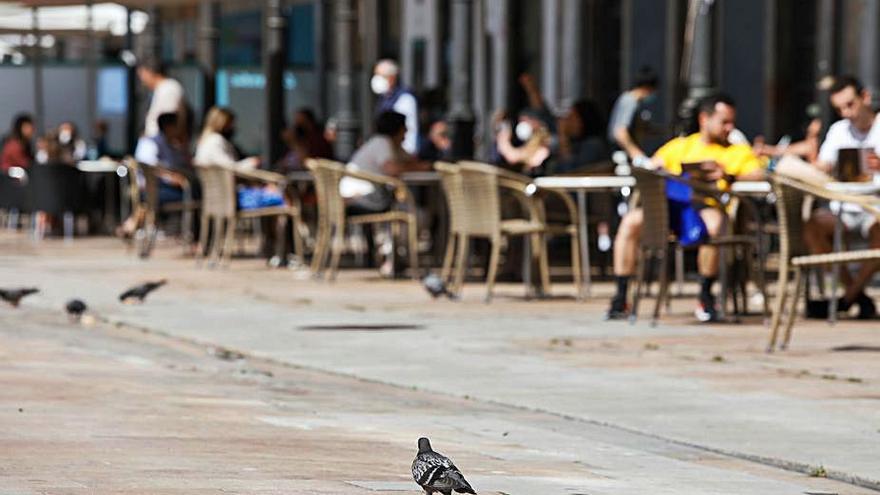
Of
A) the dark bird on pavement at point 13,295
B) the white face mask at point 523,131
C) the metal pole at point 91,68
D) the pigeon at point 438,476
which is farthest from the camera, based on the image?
the metal pole at point 91,68

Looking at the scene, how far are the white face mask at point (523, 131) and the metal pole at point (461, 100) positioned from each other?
1.41 ft

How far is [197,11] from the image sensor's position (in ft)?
100

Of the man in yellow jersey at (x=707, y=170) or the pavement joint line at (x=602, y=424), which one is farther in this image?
the man in yellow jersey at (x=707, y=170)

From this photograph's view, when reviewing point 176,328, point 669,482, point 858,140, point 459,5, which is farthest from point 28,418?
point 459,5

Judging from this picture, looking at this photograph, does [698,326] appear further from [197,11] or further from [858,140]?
[197,11]

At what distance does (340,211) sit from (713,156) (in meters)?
4.39

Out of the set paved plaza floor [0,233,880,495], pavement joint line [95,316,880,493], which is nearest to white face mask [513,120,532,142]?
paved plaza floor [0,233,880,495]

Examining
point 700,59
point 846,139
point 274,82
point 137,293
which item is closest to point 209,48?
point 274,82

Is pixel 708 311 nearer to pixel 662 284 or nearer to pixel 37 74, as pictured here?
pixel 662 284

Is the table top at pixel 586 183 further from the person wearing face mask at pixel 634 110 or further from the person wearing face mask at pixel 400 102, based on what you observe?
the person wearing face mask at pixel 400 102

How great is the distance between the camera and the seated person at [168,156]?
2242 cm

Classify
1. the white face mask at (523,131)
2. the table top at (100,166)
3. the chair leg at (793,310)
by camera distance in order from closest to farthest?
the chair leg at (793,310), the white face mask at (523,131), the table top at (100,166)

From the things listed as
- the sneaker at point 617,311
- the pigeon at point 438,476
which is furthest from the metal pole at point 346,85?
the pigeon at point 438,476

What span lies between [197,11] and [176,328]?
17.1 m
